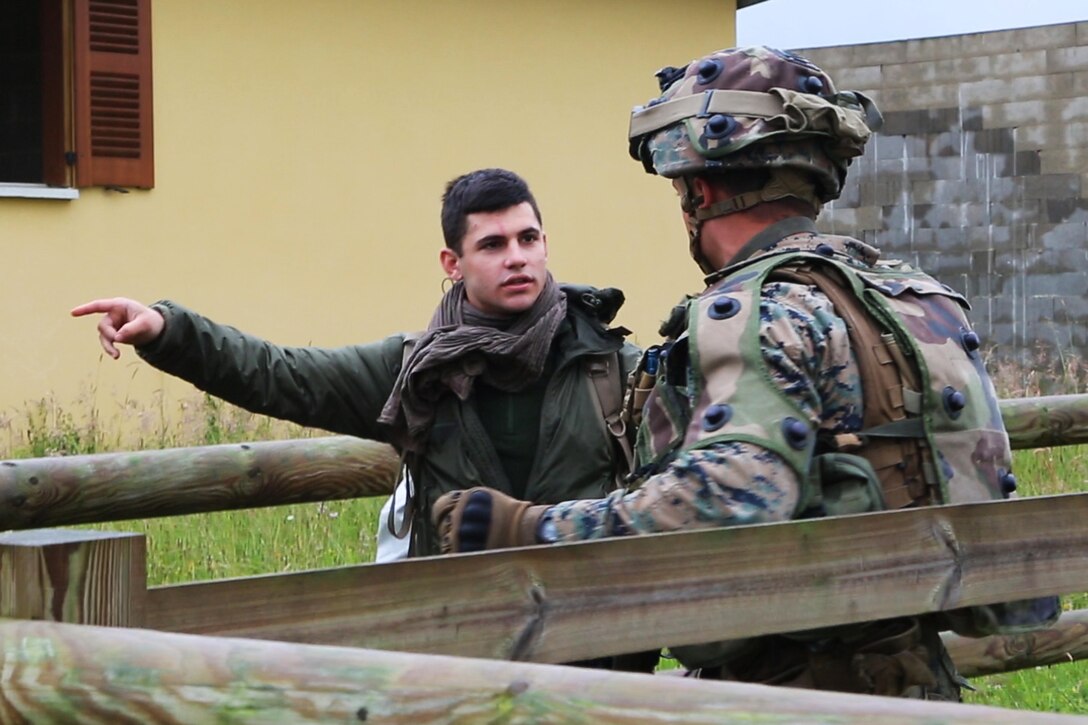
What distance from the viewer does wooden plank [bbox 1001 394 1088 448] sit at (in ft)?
18.3

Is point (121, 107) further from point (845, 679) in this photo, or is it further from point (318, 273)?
point (845, 679)

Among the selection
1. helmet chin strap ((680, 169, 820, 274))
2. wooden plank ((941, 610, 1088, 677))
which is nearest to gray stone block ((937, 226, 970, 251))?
wooden plank ((941, 610, 1088, 677))

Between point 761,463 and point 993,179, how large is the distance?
13013mm

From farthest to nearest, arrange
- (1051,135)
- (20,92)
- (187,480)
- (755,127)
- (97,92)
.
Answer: (1051,135)
(20,92)
(97,92)
(187,480)
(755,127)

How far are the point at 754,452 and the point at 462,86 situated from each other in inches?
346

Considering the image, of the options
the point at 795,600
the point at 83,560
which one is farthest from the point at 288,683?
the point at 795,600

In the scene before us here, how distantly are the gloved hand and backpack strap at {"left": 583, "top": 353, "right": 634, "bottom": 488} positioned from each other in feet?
3.09

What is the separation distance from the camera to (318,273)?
1067 cm

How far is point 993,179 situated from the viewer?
15.1 m

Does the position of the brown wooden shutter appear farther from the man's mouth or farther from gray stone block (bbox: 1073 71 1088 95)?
gray stone block (bbox: 1073 71 1088 95)

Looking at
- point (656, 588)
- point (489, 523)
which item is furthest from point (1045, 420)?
point (656, 588)

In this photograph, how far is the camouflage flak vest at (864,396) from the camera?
267 centimetres

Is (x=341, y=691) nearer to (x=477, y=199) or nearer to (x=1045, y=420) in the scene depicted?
(x=477, y=199)

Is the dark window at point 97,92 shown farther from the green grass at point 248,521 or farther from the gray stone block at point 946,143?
the gray stone block at point 946,143
